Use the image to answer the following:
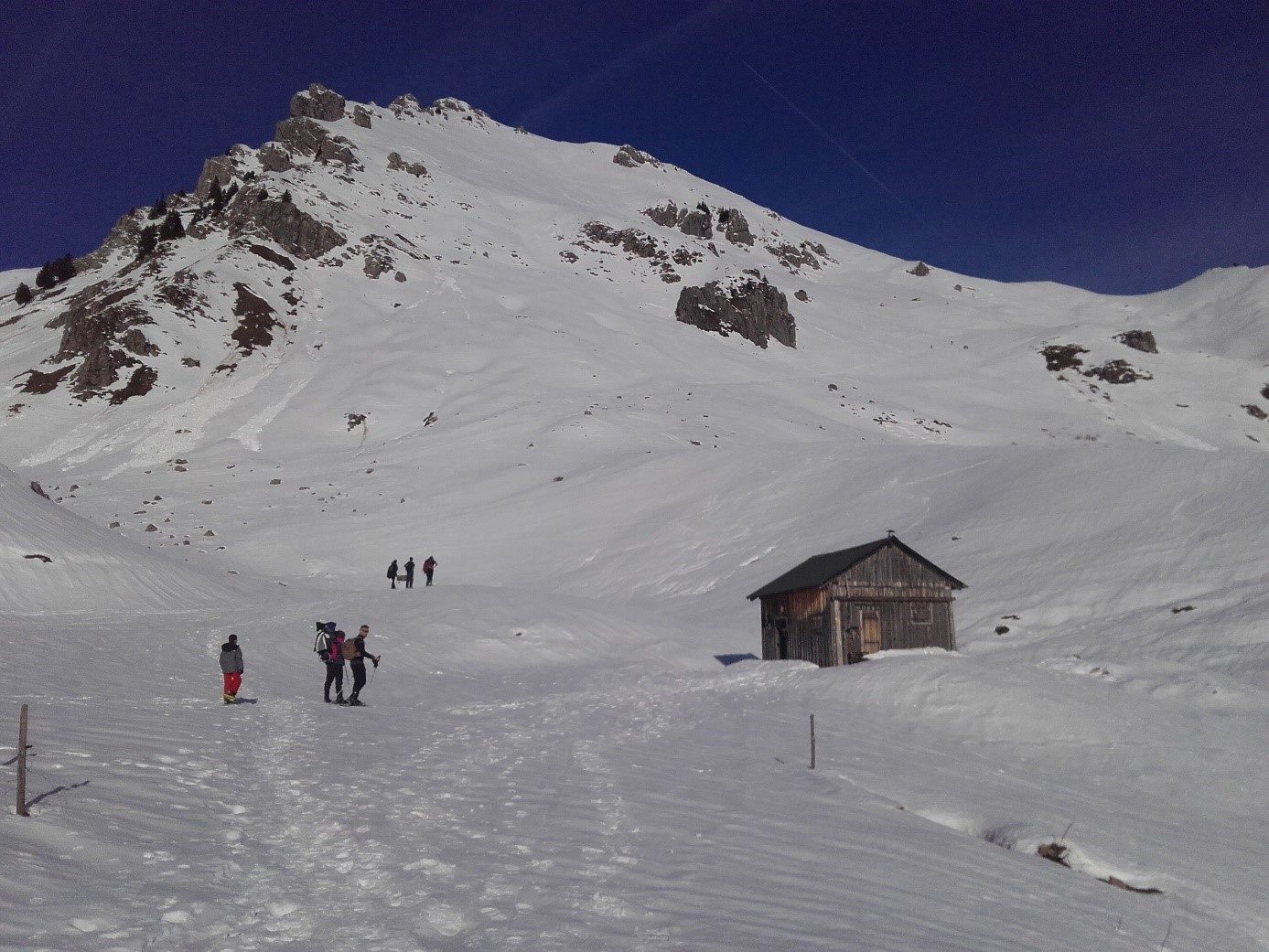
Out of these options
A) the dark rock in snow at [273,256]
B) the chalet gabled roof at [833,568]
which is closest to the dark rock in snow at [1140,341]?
the dark rock in snow at [273,256]

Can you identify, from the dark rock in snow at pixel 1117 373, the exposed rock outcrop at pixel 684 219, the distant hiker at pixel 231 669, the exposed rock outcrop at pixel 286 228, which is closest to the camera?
the distant hiker at pixel 231 669

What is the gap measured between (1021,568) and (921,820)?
23.7 m

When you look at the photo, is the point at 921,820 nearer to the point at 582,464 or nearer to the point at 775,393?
the point at 582,464

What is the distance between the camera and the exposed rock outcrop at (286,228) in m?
101

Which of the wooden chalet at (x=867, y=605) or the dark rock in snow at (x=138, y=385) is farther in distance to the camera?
the dark rock in snow at (x=138, y=385)

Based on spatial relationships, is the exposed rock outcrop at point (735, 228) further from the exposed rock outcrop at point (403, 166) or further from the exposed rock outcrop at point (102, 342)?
the exposed rock outcrop at point (102, 342)

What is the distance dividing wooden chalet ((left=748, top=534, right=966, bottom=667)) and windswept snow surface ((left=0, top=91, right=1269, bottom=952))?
59.6 inches

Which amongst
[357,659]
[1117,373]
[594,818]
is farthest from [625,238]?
[594,818]

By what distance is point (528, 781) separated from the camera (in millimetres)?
11711

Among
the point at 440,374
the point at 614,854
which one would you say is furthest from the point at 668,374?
the point at 614,854

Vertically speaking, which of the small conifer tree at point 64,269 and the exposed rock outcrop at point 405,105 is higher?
the exposed rock outcrop at point 405,105

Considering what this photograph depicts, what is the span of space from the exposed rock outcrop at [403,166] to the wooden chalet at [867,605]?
416 ft

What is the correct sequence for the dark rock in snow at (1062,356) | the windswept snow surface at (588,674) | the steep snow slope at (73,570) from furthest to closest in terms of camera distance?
the dark rock in snow at (1062,356) → the steep snow slope at (73,570) → the windswept snow surface at (588,674)

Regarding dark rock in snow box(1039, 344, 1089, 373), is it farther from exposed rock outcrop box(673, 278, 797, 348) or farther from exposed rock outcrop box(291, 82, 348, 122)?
exposed rock outcrop box(291, 82, 348, 122)
